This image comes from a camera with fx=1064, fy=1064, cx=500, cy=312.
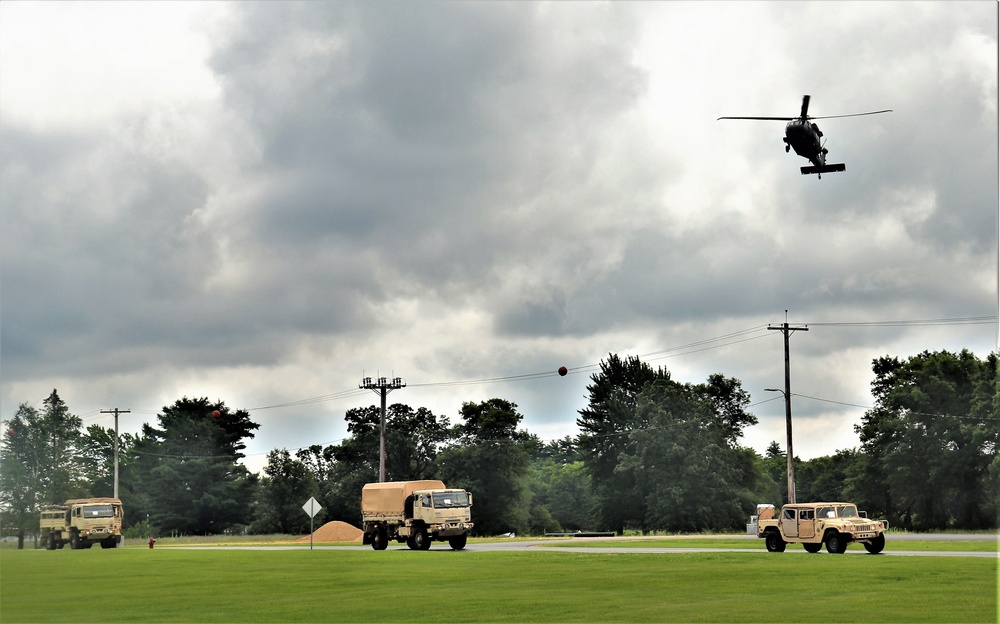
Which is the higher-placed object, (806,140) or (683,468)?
(806,140)

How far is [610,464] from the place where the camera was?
368 ft

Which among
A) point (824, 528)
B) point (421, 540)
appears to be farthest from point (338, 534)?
point (824, 528)

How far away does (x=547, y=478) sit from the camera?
160m

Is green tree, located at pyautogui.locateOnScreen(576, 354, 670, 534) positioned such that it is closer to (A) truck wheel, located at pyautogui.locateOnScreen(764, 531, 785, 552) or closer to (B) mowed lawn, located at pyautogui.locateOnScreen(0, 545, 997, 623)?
(A) truck wheel, located at pyautogui.locateOnScreen(764, 531, 785, 552)

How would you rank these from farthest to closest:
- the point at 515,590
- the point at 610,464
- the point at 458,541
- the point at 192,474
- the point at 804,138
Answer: the point at 192,474 → the point at 610,464 → the point at 458,541 → the point at 804,138 → the point at 515,590

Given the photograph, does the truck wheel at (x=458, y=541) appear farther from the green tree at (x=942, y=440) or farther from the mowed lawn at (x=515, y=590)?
the green tree at (x=942, y=440)

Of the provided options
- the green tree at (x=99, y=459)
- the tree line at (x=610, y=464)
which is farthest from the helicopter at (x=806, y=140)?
the green tree at (x=99, y=459)

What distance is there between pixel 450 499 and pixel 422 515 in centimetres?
168

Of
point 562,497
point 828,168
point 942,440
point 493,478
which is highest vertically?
point 828,168

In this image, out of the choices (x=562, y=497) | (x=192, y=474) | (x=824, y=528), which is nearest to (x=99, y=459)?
(x=192, y=474)

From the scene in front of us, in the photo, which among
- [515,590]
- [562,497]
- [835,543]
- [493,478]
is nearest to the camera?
[515,590]

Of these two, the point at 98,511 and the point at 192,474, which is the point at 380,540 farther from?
the point at 192,474

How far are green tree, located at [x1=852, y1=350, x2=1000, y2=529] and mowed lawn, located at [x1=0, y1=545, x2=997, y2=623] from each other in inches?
2091

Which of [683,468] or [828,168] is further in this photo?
[683,468]
